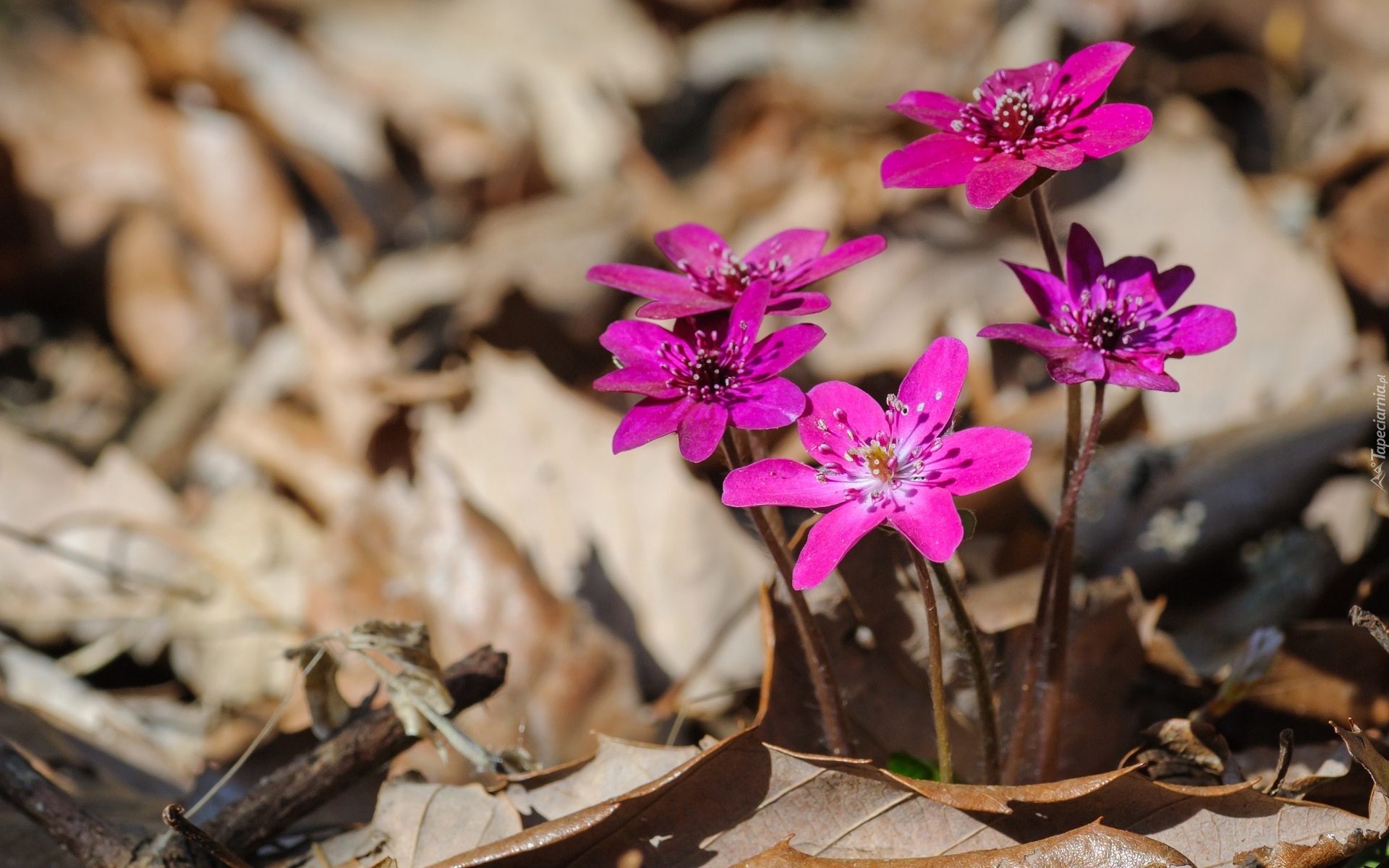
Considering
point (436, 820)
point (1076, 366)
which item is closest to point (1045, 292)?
point (1076, 366)

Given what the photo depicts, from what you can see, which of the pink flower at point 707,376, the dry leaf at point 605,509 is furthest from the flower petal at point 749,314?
the dry leaf at point 605,509

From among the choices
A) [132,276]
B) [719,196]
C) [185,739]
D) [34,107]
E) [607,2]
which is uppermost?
[607,2]

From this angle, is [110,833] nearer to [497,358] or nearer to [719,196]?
[497,358]

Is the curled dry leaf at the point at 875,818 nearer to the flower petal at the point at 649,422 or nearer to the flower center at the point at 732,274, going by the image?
the flower petal at the point at 649,422

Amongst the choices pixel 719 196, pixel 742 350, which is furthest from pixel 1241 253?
pixel 742 350

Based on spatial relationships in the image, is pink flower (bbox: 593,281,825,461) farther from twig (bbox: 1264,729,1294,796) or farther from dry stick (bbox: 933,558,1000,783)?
twig (bbox: 1264,729,1294,796)

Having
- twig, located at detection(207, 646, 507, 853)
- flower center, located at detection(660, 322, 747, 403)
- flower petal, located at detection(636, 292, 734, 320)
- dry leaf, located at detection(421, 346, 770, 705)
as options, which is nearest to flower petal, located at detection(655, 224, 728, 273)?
flower petal, located at detection(636, 292, 734, 320)
